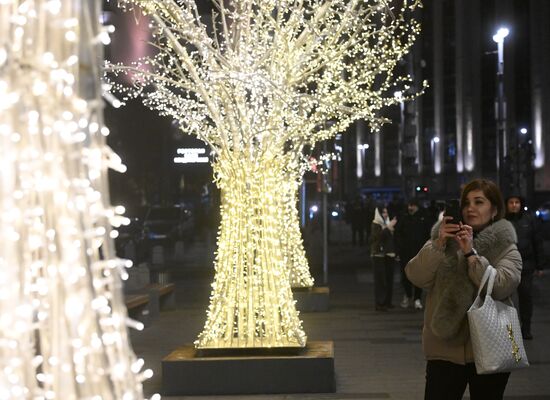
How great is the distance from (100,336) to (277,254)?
5.59 m

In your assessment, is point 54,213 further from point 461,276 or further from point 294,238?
point 294,238

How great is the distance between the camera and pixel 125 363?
312cm

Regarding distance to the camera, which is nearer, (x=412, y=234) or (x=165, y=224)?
(x=412, y=234)

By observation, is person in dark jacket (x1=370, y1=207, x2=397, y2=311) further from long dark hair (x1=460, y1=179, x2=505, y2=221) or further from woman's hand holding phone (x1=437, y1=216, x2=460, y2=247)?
woman's hand holding phone (x1=437, y1=216, x2=460, y2=247)

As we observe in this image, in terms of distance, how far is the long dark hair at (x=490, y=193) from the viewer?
5281mm

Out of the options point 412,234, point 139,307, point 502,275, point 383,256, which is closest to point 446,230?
point 502,275

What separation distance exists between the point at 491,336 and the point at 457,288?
0.32 m

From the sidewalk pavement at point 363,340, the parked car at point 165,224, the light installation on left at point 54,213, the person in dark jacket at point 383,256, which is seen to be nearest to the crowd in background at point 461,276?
the light installation on left at point 54,213

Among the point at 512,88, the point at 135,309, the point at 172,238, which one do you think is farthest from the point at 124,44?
the point at 512,88

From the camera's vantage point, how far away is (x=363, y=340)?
1212 cm

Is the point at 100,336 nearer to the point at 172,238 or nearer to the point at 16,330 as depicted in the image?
the point at 16,330

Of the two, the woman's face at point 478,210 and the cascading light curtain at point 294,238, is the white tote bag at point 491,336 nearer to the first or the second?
the woman's face at point 478,210

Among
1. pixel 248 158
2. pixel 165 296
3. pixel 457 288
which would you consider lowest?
pixel 165 296

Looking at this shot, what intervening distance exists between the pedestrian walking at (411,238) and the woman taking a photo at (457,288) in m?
9.78
